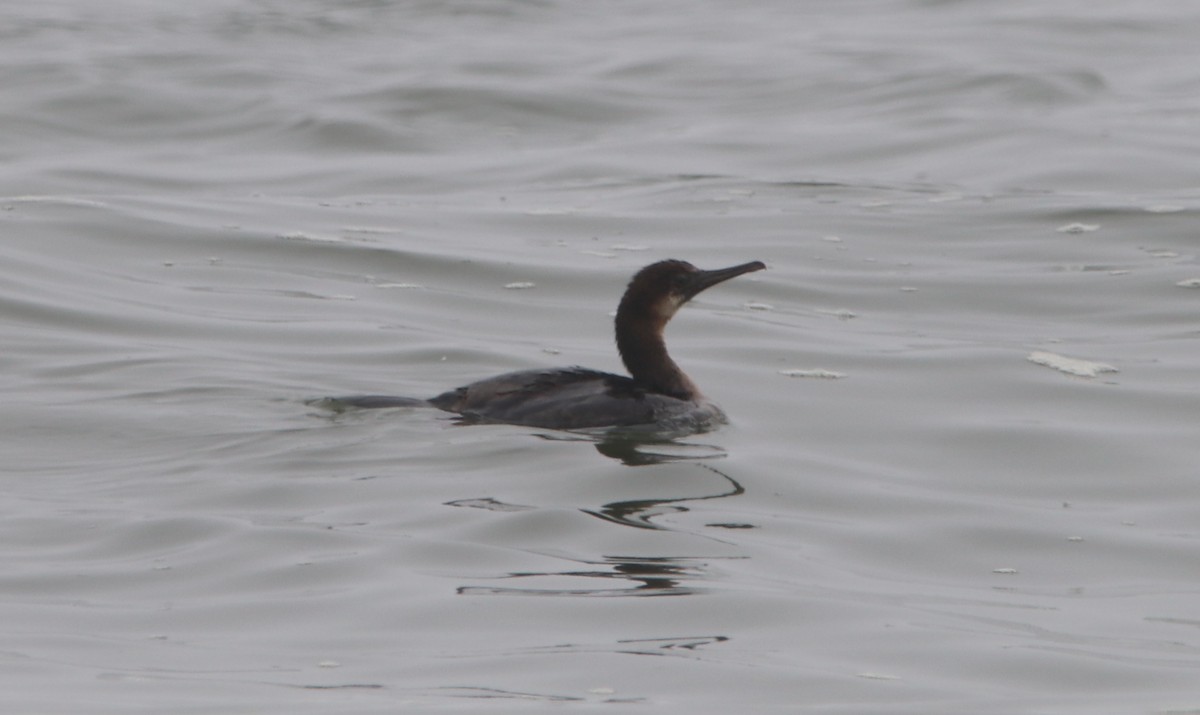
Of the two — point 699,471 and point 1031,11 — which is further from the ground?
point 1031,11

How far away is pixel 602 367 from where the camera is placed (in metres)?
11.0

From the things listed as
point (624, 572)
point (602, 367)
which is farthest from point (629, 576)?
point (602, 367)

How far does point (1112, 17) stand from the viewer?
2528cm

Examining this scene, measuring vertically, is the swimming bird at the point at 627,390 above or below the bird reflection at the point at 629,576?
above

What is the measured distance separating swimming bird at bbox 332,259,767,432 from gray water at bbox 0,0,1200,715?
137 mm

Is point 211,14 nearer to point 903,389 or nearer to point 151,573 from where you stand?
point 903,389

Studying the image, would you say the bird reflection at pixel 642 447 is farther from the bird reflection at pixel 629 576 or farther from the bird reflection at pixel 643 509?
the bird reflection at pixel 629 576

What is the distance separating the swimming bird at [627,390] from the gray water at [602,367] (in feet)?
0.45

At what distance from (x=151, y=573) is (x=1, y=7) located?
72.0 feet

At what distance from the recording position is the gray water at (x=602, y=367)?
20.2 ft

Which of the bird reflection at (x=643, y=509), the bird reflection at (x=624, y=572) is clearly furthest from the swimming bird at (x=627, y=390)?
the bird reflection at (x=624, y=572)

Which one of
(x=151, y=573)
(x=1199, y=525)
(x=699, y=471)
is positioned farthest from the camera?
(x=699, y=471)

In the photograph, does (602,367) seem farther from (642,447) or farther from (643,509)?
(643,509)

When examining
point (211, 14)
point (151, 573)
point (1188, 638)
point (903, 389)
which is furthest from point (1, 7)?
point (1188, 638)
